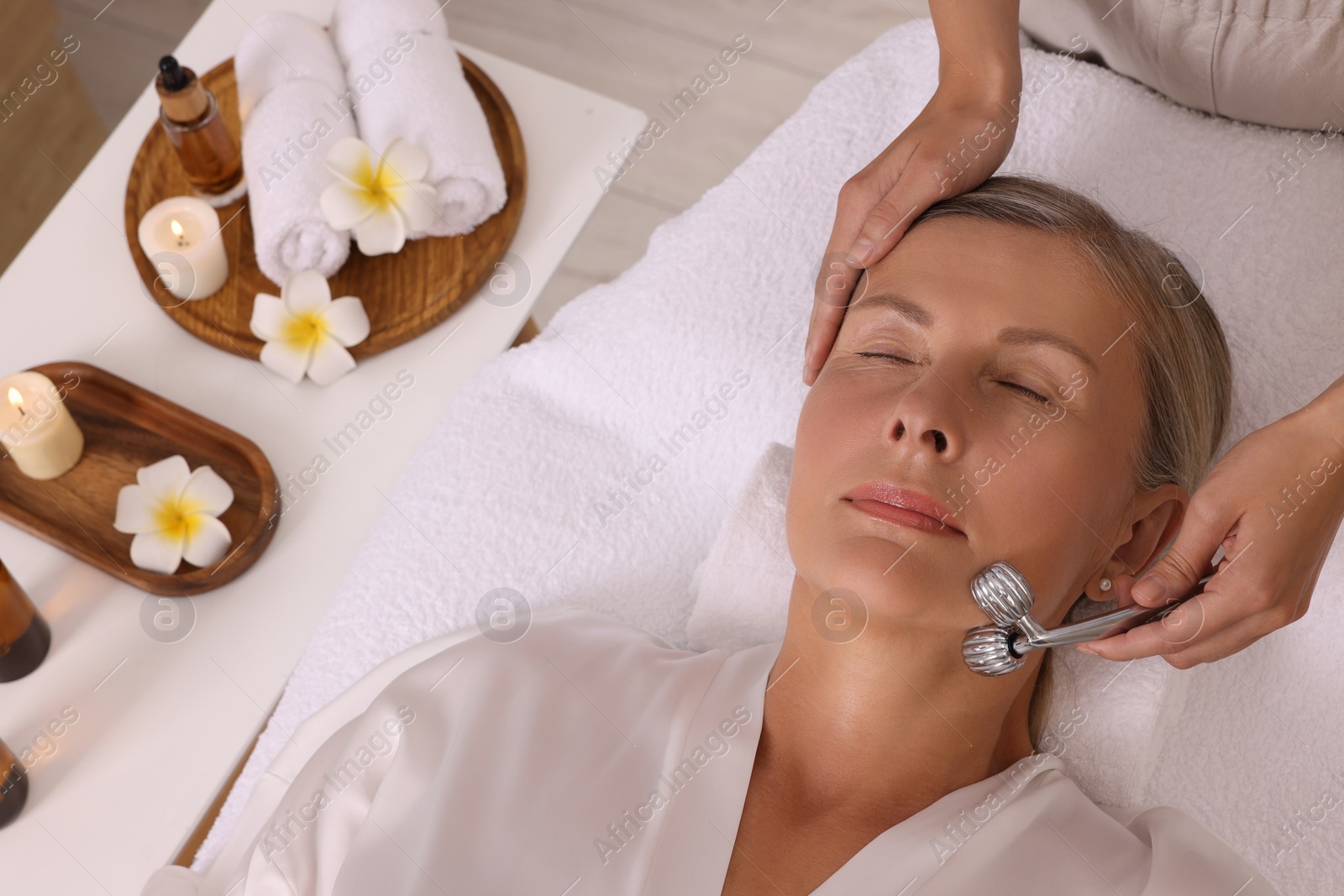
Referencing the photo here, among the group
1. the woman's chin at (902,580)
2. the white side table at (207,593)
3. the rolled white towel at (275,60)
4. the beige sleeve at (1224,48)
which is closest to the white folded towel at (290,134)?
the rolled white towel at (275,60)

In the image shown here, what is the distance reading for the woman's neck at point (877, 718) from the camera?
1020 mm

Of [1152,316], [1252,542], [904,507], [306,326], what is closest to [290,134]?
[306,326]

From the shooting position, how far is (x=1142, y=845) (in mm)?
1041

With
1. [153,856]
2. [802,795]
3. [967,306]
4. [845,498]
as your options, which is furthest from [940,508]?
[153,856]

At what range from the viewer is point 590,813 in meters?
1.03

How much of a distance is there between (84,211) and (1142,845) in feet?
4.56

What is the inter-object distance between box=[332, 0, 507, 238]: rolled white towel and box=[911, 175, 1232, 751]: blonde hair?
548 millimetres

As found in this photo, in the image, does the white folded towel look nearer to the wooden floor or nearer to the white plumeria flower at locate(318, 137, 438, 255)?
the white plumeria flower at locate(318, 137, 438, 255)

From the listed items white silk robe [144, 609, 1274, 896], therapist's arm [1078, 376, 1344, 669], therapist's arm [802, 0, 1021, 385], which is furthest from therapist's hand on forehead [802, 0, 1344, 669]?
therapist's arm [802, 0, 1021, 385]

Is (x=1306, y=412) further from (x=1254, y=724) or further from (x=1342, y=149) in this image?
(x=1342, y=149)

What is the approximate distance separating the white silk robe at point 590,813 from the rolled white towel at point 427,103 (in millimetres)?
549

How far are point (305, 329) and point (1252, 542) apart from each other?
100 cm

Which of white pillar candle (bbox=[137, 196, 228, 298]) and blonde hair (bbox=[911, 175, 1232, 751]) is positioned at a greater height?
blonde hair (bbox=[911, 175, 1232, 751])

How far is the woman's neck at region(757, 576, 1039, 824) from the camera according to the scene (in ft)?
3.34
